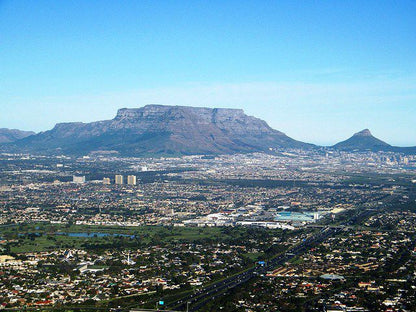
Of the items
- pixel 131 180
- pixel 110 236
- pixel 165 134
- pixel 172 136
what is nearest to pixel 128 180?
pixel 131 180

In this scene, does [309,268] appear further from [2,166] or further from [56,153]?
[56,153]

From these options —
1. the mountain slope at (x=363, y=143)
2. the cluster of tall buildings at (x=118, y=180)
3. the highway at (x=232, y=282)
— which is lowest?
the highway at (x=232, y=282)

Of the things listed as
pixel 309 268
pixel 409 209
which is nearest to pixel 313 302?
pixel 309 268

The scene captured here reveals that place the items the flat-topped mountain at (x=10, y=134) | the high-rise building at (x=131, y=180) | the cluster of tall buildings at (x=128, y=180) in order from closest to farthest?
the high-rise building at (x=131, y=180)
the cluster of tall buildings at (x=128, y=180)
the flat-topped mountain at (x=10, y=134)

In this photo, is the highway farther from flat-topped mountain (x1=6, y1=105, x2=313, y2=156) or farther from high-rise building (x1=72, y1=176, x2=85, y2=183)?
flat-topped mountain (x1=6, y1=105, x2=313, y2=156)

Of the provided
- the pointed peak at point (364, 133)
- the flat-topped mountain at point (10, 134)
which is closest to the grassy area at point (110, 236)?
the pointed peak at point (364, 133)

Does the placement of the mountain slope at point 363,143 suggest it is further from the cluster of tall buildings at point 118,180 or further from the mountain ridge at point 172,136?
the cluster of tall buildings at point 118,180
